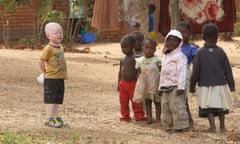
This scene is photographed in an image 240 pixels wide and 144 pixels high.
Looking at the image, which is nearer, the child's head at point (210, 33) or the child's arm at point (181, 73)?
the child's arm at point (181, 73)

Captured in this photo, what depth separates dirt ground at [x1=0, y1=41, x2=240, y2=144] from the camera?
773 centimetres

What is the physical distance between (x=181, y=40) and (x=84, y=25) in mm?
13830

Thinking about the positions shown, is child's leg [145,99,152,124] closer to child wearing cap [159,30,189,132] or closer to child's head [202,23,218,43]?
child wearing cap [159,30,189,132]

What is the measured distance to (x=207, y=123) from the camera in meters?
9.10

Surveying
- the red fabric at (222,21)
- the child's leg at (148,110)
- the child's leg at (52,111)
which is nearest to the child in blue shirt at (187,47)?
the child's leg at (148,110)

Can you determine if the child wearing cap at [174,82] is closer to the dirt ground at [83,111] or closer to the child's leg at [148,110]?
the dirt ground at [83,111]

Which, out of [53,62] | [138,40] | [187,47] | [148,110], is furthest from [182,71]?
[53,62]

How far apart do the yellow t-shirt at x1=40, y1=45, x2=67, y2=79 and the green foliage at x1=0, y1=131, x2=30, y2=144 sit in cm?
103

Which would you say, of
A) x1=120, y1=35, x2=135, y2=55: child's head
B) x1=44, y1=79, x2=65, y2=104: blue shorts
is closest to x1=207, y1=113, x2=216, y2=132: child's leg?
x1=120, y1=35, x2=135, y2=55: child's head

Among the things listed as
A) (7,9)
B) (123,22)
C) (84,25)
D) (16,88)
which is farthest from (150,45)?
(84,25)

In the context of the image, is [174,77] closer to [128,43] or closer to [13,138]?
[128,43]

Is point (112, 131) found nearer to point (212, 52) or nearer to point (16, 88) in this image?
point (212, 52)

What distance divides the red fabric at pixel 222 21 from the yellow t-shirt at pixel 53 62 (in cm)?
483

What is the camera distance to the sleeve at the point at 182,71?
318 inches
